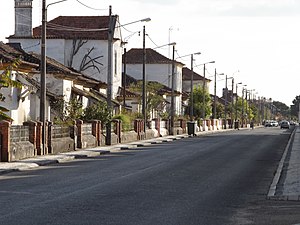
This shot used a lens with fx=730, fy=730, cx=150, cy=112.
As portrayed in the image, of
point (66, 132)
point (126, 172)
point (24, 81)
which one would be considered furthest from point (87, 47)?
point (126, 172)

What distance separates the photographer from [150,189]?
1830cm

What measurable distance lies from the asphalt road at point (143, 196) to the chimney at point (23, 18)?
36758 millimetres

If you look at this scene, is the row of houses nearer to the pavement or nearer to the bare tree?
the bare tree

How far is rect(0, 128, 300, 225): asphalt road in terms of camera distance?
43.0 ft

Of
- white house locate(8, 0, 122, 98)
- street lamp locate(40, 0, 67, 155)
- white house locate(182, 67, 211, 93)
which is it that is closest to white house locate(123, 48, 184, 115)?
white house locate(182, 67, 211, 93)

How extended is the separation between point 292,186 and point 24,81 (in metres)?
27.5

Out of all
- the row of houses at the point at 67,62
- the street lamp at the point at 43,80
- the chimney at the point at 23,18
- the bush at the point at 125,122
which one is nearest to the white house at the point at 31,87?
the row of houses at the point at 67,62

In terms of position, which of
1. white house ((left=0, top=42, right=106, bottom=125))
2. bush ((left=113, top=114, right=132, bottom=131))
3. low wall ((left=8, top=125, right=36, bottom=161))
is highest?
white house ((left=0, top=42, right=106, bottom=125))

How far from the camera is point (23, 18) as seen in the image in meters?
64.8

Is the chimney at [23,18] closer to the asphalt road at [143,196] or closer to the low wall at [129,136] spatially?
the low wall at [129,136]

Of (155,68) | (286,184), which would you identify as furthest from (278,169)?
(155,68)

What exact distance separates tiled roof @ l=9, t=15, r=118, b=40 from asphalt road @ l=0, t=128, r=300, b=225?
148 feet

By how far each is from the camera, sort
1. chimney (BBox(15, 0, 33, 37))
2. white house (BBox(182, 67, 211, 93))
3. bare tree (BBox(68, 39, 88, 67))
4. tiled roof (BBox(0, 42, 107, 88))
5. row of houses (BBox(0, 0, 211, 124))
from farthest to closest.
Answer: white house (BBox(182, 67, 211, 93)) → bare tree (BBox(68, 39, 88, 67)) → chimney (BBox(15, 0, 33, 37)) → row of houses (BBox(0, 0, 211, 124)) → tiled roof (BBox(0, 42, 107, 88))

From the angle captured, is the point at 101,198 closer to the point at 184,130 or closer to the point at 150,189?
the point at 150,189
